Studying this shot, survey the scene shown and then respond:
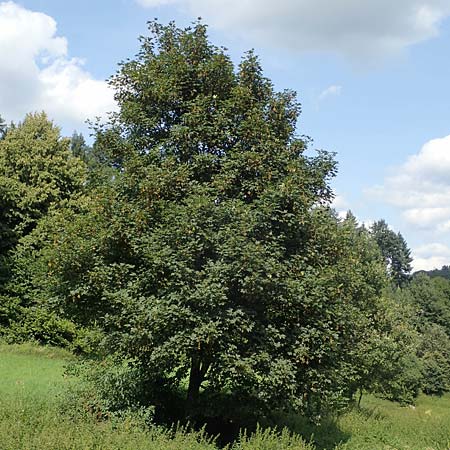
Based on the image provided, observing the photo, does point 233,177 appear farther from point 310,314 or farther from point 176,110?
point 310,314

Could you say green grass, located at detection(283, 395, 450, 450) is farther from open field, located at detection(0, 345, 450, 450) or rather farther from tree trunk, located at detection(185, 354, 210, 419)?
tree trunk, located at detection(185, 354, 210, 419)

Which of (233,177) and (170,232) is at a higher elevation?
(233,177)

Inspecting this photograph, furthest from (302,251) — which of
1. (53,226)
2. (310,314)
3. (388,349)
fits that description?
(388,349)

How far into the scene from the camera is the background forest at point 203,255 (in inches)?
378

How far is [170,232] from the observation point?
9.76 m

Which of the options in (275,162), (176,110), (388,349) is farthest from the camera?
(388,349)

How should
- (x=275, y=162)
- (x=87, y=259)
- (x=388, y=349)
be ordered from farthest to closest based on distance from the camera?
1. (x=388, y=349)
2. (x=275, y=162)
3. (x=87, y=259)

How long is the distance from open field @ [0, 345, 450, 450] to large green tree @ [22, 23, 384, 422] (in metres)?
1.50

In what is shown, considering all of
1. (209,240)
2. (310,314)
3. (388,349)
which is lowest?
(388,349)

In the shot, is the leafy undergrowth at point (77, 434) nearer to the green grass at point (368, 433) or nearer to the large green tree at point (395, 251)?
the green grass at point (368, 433)

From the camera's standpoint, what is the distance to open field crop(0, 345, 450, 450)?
315 inches

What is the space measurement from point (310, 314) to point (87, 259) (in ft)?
16.7

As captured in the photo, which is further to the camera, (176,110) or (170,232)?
(176,110)

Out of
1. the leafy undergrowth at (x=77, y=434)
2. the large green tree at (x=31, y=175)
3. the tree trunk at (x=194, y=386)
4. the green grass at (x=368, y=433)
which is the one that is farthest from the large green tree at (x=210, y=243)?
the large green tree at (x=31, y=175)
